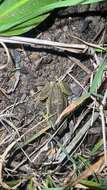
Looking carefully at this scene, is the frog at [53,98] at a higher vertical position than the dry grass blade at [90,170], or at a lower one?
higher

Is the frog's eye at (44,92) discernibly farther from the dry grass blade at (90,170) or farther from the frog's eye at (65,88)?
the dry grass blade at (90,170)

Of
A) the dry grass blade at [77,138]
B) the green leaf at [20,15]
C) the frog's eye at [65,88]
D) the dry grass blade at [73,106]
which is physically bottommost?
the dry grass blade at [77,138]

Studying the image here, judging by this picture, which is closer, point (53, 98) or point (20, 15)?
point (20, 15)

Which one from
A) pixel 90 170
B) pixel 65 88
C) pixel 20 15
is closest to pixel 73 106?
pixel 65 88

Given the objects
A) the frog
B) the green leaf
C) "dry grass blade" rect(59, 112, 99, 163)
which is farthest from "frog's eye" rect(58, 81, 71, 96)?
the green leaf

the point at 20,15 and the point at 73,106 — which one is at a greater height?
the point at 20,15

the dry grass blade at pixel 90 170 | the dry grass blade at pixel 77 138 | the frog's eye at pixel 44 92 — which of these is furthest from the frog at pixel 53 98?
the dry grass blade at pixel 90 170

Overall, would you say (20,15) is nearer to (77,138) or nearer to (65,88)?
(65,88)

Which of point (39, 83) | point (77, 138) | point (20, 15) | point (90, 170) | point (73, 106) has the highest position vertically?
point (20, 15)

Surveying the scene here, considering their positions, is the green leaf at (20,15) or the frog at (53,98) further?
the frog at (53,98)
